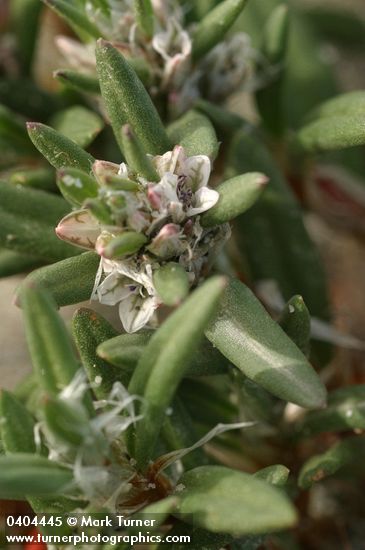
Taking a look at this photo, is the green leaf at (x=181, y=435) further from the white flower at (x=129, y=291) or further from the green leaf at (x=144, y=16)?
the green leaf at (x=144, y=16)

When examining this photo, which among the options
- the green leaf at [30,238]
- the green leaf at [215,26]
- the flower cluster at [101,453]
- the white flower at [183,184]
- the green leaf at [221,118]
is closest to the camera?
the flower cluster at [101,453]

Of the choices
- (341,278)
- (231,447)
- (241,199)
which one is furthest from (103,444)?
(341,278)

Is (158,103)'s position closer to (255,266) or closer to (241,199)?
(255,266)

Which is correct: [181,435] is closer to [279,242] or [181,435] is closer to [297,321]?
[297,321]

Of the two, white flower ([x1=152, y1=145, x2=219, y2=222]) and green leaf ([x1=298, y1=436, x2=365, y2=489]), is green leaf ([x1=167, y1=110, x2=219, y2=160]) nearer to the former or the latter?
white flower ([x1=152, y1=145, x2=219, y2=222])

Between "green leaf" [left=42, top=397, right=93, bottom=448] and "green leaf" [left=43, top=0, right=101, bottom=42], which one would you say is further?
"green leaf" [left=43, top=0, right=101, bottom=42]

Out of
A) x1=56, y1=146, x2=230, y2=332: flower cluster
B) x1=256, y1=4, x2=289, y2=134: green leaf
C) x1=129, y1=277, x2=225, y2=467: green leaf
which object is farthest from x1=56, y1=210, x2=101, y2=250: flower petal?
x1=256, y1=4, x2=289, y2=134: green leaf

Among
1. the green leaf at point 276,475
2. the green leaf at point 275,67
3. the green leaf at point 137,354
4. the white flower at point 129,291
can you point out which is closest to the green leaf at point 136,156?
the white flower at point 129,291

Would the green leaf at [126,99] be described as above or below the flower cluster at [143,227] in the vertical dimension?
above

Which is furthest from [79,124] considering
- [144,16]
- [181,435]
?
[181,435]
